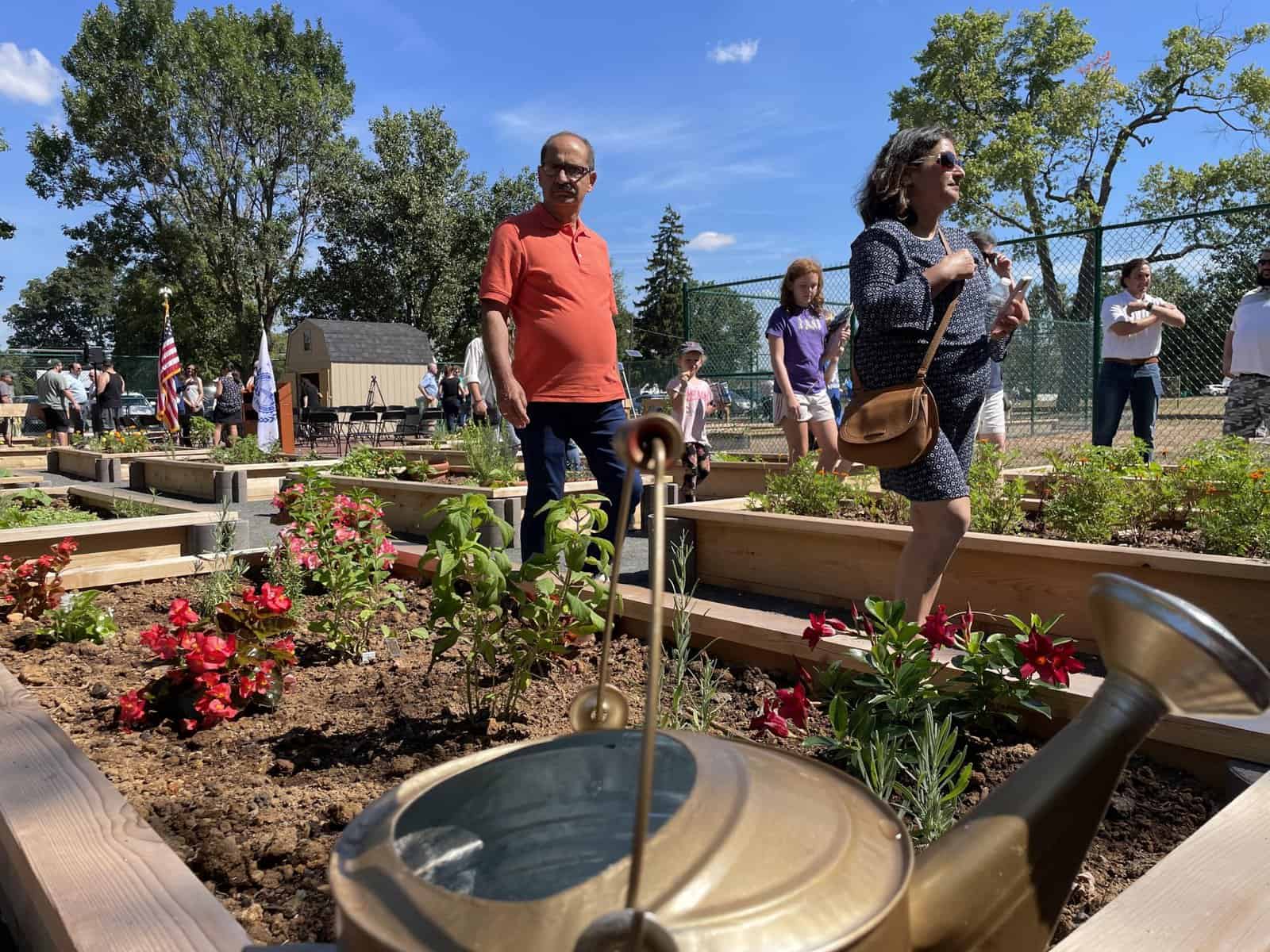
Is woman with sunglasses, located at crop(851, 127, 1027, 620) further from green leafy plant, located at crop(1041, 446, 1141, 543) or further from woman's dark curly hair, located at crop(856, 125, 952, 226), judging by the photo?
green leafy plant, located at crop(1041, 446, 1141, 543)

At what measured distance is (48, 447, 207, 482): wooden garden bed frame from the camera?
12.1 metres

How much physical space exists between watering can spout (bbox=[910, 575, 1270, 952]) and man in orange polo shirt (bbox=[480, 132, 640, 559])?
2658mm

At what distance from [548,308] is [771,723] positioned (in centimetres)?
214

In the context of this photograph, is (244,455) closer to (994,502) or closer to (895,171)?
(994,502)

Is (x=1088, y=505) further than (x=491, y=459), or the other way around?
(x=491, y=459)

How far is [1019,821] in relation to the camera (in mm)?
720

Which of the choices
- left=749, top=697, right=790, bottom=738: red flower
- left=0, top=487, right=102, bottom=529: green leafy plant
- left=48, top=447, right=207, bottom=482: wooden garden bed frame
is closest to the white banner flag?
left=48, top=447, right=207, bottom=482: wooden garden bed frame

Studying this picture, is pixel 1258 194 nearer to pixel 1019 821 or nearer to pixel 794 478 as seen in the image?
pixel 794 478

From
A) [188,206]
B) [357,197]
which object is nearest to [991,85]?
[357,197]

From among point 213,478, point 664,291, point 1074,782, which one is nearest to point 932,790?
point 1074,782

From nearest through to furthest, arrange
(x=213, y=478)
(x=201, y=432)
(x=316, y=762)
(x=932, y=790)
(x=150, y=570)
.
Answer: (x=932, y=790)
(x=316, y=762)
(x=150, y=570)
(x=213, y=478)
(x=201, y=432)

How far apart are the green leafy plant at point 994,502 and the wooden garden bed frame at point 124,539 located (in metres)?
3.61

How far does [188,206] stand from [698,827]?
40.3m

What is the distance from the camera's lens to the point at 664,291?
67812mm
